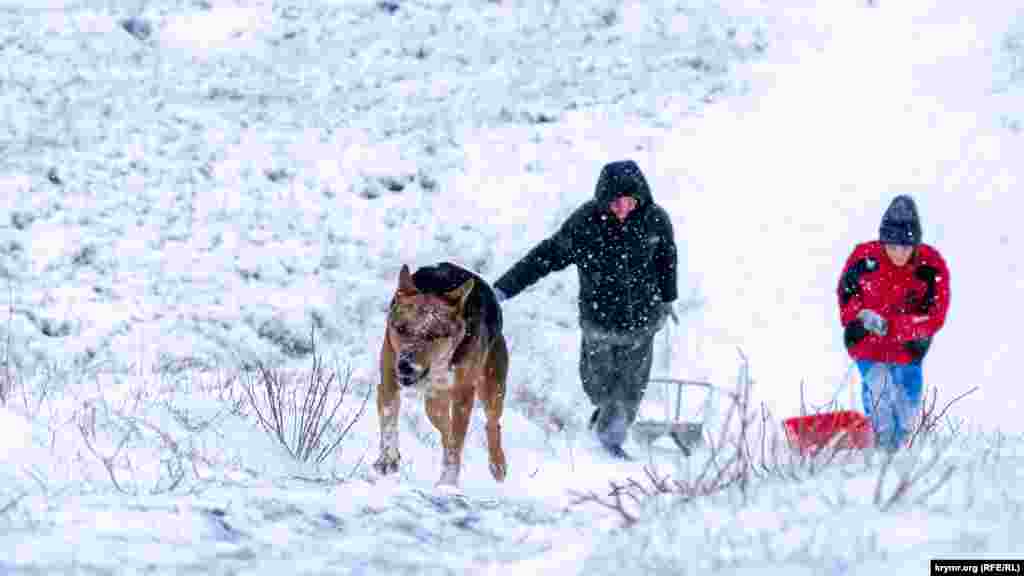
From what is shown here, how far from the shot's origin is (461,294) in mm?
6488

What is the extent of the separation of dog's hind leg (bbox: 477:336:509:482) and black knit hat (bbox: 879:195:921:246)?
2.55m

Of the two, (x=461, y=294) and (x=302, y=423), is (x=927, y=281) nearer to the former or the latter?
(x=461, y=294)

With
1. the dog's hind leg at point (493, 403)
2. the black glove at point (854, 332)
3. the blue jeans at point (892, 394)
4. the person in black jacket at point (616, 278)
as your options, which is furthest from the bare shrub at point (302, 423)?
the blue jeans at point (892, 394)

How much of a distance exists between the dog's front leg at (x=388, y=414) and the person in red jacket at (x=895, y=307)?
Result: 2.94 meters

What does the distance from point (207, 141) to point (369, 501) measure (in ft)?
50.6

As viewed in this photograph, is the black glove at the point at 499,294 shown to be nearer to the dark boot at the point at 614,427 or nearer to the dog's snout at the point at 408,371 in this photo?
the dark boot at the point at 614,427

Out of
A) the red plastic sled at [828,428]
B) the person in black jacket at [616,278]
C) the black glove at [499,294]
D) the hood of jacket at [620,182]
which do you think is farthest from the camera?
the person in black jacket at [616,278]

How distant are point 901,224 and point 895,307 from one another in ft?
1.77

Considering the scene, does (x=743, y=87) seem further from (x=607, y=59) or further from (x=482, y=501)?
(x=482, y=501)

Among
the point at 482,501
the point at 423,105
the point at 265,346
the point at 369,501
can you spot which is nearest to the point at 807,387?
the point at 265,346

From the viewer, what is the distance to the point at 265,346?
1299 cm

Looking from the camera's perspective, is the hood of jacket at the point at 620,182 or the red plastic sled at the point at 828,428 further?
the hood of jacket at the point at 620,182

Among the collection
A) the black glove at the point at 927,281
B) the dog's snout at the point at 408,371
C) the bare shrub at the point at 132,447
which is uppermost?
the black glove at the point at 927,281

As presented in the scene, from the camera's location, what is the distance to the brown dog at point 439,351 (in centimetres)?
627
